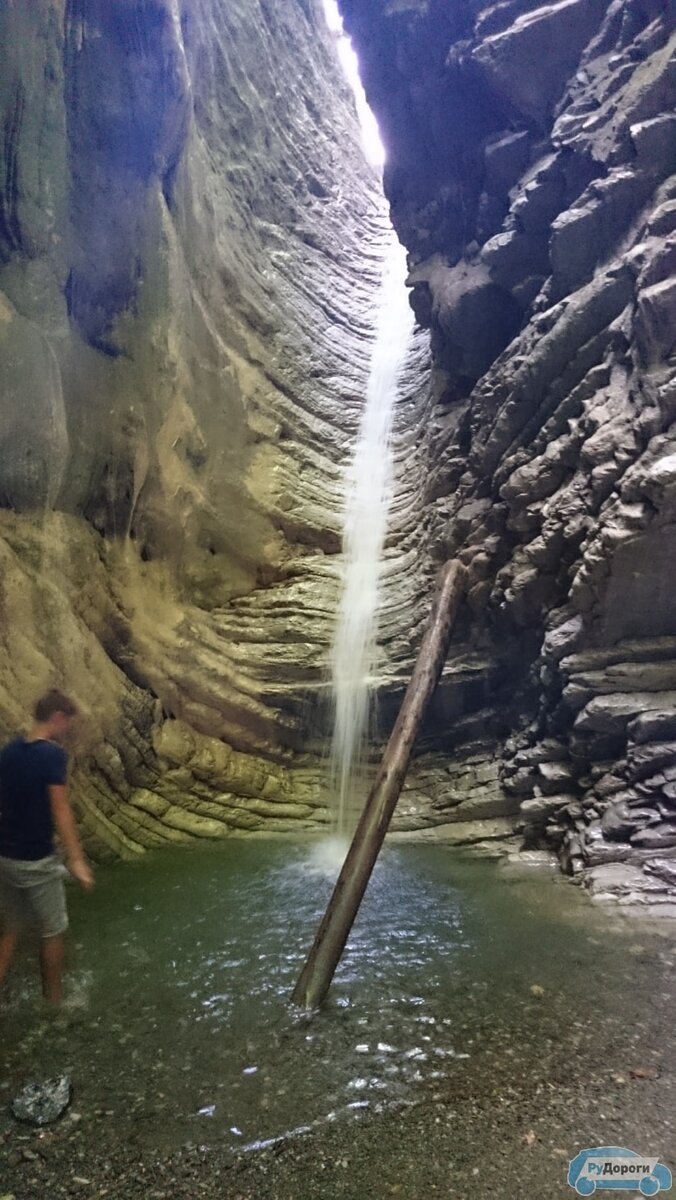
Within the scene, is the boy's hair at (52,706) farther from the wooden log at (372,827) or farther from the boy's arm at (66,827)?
the wooden log at (372,827)

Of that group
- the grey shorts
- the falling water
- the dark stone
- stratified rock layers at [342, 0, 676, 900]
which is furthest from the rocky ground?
the falling water

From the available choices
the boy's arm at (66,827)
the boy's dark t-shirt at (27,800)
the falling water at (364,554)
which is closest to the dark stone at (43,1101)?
the boy's arm at (66,827)

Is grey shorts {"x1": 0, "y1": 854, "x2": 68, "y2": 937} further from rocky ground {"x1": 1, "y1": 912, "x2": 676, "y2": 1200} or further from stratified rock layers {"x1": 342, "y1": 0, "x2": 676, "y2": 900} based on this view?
stratified rock layers {"x1": 342, "y1": 0, "x2": 676, "y2": 900}

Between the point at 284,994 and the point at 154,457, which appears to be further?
the point at 154,457

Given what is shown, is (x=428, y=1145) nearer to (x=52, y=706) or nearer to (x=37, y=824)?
(x=37, y=824)

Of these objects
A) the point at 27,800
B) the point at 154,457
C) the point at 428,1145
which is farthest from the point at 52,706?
the point at 154,457

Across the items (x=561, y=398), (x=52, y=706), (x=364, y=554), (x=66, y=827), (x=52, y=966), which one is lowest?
(x=52, y=966)

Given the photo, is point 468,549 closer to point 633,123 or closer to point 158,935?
point 633,123

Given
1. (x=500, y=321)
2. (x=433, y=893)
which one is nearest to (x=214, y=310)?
(x=500, y=321)

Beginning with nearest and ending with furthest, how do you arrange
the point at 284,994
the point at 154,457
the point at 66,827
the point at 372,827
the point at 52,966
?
the point at 66,827 < the point at 52,966 < the point at 284,994 < the point at 372,827 < the point at 154,457

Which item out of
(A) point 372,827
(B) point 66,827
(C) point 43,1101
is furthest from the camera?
(A) point 372,827

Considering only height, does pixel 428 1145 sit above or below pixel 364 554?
below

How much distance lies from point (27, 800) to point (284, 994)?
1832 millimetres

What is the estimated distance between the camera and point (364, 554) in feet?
34.9
